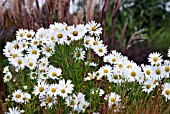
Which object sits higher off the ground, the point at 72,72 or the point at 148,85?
the point at 72,72

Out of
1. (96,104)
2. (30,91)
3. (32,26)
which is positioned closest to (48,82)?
(30,91)

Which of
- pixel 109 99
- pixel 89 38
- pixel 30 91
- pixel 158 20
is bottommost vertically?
pixel 109 99

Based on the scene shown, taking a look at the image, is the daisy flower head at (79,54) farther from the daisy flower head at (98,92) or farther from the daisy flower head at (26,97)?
the daisy flower head at (26,97)

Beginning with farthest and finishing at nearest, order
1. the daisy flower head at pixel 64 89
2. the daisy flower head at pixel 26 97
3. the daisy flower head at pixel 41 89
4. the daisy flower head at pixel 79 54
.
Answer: the daisy flower head at pixel 79 54
the daisy flower head at pixel 26 97
the daisy flower head at pixel 41 89
the daisy flower head at pixel 64 89

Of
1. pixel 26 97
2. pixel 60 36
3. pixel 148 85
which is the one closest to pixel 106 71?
pixel 148 85

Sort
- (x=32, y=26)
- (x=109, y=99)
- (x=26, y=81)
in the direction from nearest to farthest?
(x=109, y=99) < (x=26, y=81) < (x=32, y=26)

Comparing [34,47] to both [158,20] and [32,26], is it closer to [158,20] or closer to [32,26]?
[32,26]

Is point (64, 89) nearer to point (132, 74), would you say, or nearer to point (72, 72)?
point (72, 72)

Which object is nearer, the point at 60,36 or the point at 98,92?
the point at 98,92

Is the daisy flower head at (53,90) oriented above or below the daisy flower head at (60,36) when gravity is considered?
below

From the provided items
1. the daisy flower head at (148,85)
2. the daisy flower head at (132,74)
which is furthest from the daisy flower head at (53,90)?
the daisy flower head at (148,85)

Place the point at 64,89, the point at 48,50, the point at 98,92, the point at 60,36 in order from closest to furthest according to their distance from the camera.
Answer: the point at 64,89 → the point at 98,92 → the point at 60,36 → the point at 48,50
